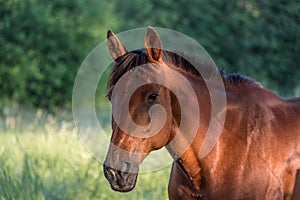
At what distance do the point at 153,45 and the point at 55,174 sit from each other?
130 inches

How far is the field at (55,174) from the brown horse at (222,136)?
2022 mm

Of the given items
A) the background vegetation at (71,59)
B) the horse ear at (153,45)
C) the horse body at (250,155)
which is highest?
the background vegetation at (71,59)

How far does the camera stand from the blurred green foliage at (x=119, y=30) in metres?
15.9

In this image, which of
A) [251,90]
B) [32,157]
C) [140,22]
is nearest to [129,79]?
[251,90]

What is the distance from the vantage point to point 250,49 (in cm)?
2070

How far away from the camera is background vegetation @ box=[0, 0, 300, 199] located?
7145mm

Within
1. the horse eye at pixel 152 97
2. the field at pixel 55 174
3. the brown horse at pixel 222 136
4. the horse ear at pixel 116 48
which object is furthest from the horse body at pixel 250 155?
the field at pixel 55 174

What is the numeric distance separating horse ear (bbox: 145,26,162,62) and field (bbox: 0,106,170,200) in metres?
2.42

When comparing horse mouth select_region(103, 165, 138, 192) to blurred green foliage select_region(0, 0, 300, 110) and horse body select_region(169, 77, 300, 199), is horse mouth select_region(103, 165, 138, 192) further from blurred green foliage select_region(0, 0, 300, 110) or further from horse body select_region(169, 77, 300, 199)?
blurred green foliage select_region(0, 0, 300, 110)

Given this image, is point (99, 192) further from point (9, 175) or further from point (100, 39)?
point (100, 39)

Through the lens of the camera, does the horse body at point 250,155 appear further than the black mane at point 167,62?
Yes

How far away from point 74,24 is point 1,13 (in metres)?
1.64

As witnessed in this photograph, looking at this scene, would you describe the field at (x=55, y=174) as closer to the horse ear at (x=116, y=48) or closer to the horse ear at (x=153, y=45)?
the horse ear at (x=116, y=48)

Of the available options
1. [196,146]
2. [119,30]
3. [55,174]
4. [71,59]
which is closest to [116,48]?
[196,146]
